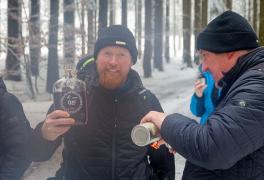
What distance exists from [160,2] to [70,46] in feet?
44.0

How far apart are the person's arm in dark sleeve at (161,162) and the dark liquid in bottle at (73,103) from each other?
112cm

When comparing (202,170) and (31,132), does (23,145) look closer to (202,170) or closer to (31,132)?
(31,132)

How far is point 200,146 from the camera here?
1988mm

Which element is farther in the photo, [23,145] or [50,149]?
[50,149]

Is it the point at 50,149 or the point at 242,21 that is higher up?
the point at 242,21

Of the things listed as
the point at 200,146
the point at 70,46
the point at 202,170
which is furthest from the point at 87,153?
the point at 70,46

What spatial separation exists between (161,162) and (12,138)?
4.52 feet

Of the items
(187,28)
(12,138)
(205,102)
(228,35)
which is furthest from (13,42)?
(228,35)

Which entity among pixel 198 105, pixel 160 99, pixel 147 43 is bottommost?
pixel 160 99

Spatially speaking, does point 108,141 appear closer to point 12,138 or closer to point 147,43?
point 12,138

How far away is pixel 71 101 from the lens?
265cm

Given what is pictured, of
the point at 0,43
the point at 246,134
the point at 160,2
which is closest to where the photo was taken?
the point at 246,134

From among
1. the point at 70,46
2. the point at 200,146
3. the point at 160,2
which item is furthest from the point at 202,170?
the point at 160,2

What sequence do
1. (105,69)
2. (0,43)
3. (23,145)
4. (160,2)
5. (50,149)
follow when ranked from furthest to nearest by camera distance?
(160,2), (0,43), (105,69), (50,149), (23,145)
